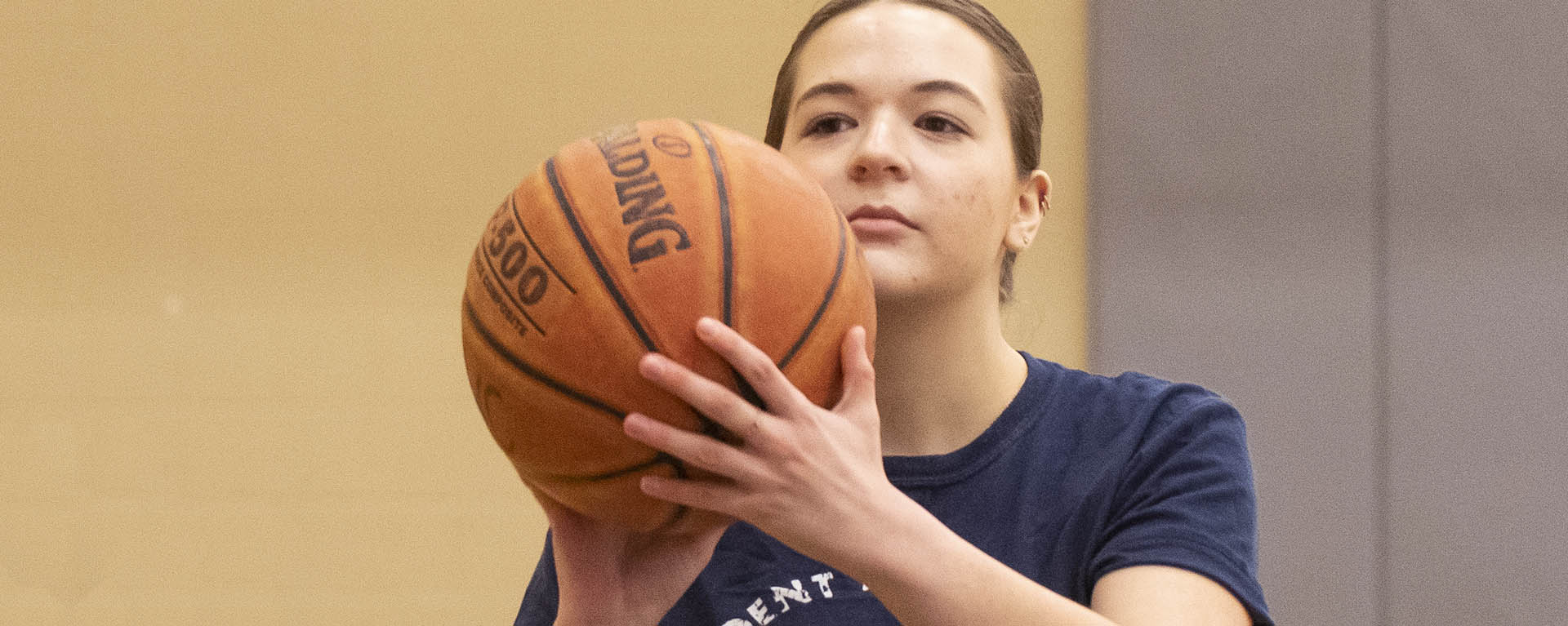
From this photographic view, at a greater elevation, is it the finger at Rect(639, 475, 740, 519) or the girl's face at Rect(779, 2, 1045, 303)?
the girl's face at Rect(779, 2, 1045, 303)

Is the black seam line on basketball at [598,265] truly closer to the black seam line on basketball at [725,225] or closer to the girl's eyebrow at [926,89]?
the black seam line on basketball at [725,225]

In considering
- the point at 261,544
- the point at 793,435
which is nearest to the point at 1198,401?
the point at 793,435

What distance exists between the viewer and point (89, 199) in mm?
2881

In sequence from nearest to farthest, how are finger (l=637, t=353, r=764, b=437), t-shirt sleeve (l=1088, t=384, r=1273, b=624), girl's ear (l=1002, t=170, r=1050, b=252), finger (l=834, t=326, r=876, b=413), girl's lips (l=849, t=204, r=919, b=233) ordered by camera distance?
finger (l=637, t=353, r=764, b=437) → finger (l=834, t=326, r=876, b=413) → t-shirt sleeve (l=1088, t=384, r=1273, b=624) → girl's lips (l=849, t=204, r=919, b=233) → girl's ear (l=1002, t=170, r=1050, b=252)

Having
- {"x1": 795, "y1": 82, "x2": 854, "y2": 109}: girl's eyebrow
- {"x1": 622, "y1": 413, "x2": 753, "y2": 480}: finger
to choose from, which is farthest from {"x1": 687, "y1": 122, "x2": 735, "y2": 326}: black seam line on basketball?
{"x1": 795, "y1": 82, "x2": 854, "y2": 109}: girl's eyebrow

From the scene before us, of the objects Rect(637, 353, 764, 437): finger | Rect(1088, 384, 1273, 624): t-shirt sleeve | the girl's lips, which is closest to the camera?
Rect(637, 353, 764, 437): finger

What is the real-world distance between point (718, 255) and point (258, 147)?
2.29m

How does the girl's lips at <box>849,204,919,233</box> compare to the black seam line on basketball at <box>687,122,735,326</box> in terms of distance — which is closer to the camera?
the black seam line on basketball at <box>687,122,735,326</box>

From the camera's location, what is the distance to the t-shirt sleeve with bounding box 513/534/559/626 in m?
A: 1.55

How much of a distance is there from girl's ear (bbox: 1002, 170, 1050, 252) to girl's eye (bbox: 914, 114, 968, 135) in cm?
21

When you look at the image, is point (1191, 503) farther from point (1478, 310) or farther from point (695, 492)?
point (1478, 310)

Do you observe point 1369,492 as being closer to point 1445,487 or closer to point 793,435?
point 1445,487

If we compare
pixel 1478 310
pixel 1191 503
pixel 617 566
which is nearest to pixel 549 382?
pixel 617 566

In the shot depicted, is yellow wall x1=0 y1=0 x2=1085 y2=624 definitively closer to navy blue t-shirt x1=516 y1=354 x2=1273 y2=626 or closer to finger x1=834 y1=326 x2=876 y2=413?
navy blue t-shirt x1=516 y1=354 x2=1273 y2=626
